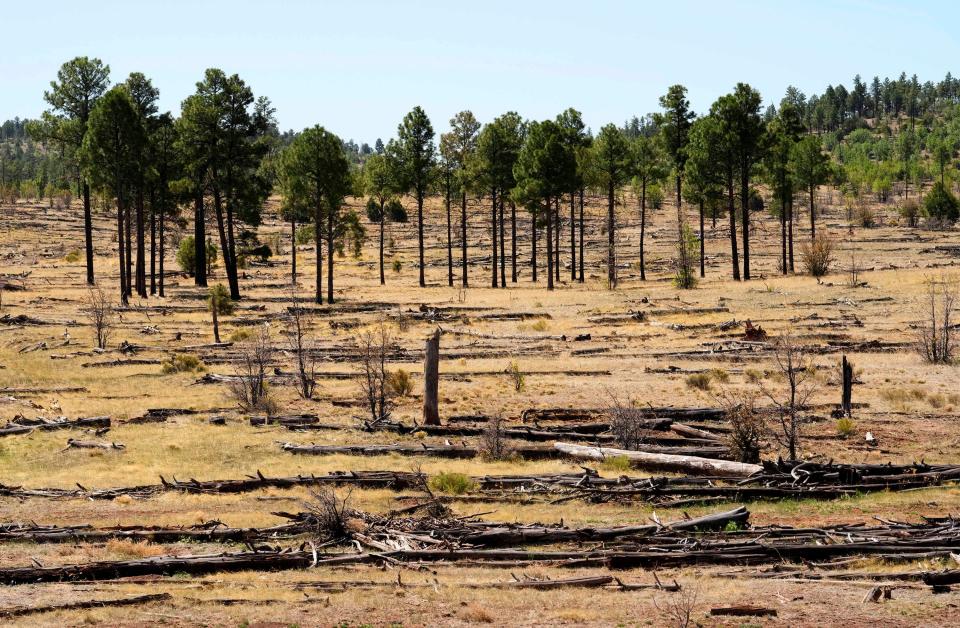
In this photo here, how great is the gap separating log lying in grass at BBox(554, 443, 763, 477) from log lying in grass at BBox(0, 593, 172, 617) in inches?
457

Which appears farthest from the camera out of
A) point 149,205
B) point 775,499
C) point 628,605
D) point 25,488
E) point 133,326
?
point 149,205

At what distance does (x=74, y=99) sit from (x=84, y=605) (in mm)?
53986

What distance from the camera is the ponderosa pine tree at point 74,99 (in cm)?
5828

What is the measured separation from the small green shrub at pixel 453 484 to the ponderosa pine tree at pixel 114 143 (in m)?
39.5

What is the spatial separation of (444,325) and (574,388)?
17.6 meters

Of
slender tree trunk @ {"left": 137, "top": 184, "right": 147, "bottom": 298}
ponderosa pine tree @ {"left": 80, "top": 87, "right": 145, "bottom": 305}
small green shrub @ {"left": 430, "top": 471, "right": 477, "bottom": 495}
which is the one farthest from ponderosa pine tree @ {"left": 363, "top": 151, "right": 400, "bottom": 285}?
small green shrub @ {"left": 430, "top": 471, "right": 477, "bottom": 495}

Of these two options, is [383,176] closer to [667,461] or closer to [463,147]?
[463,147]

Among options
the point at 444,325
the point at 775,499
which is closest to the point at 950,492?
the point at 775,499

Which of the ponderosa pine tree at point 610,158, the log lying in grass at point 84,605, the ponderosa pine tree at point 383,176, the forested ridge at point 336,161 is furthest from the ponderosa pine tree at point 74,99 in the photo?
the log lying in grass at point 84,605

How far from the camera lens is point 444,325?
4881cm

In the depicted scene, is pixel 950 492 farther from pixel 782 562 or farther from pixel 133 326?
pixel 133 326

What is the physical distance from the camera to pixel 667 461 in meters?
21.1

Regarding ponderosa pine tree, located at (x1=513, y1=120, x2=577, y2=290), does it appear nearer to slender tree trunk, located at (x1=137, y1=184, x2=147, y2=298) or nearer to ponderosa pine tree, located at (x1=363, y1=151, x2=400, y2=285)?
ponderosa pine tree, located at (x1=363, y1=151, x2=400, y2=285)

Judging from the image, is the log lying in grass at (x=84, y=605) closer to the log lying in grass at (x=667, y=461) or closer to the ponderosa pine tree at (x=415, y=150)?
the log lying in grass at (x=667, y=461)
